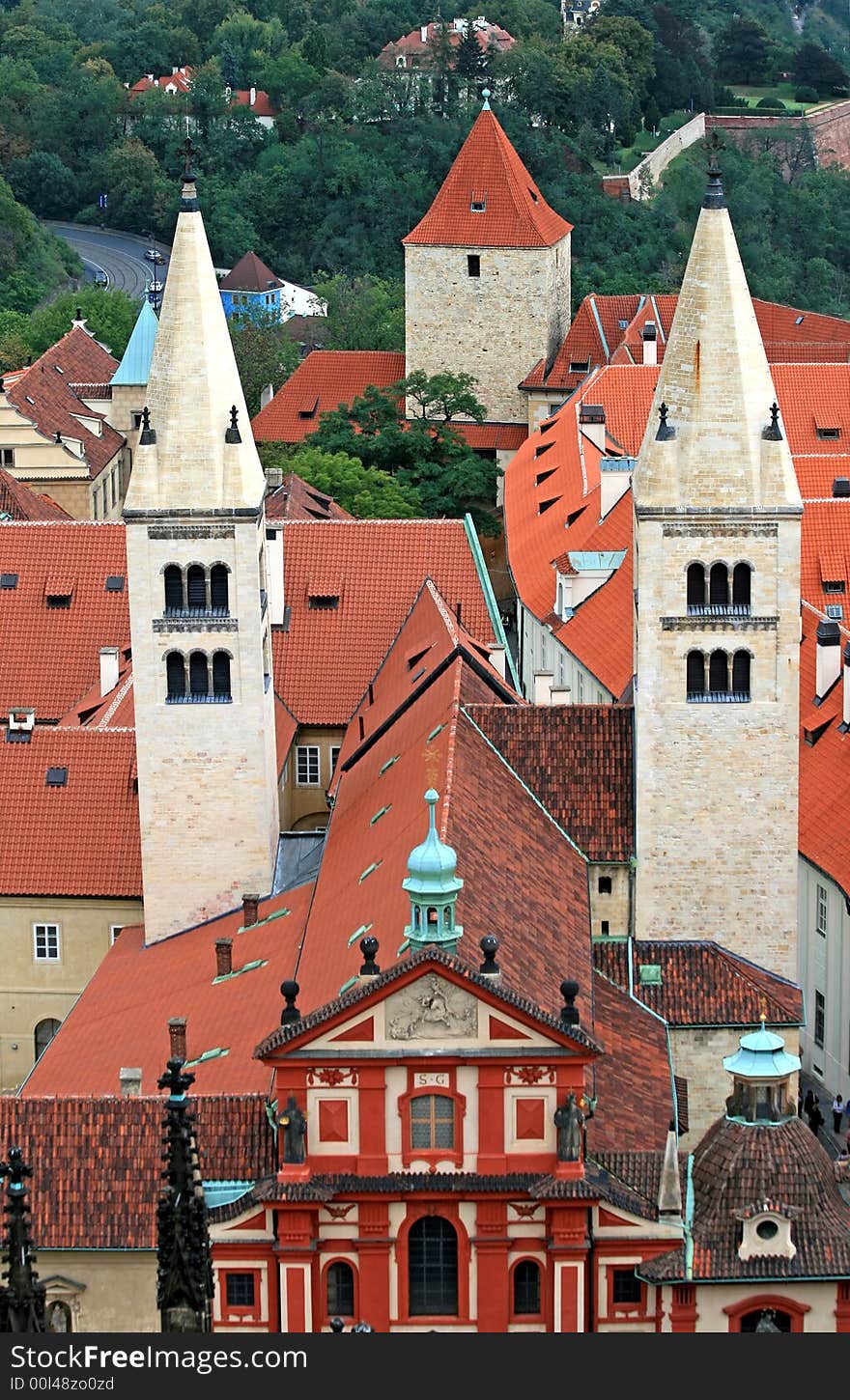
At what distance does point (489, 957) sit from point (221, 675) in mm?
16518

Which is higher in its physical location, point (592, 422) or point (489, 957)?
point (592, 422)

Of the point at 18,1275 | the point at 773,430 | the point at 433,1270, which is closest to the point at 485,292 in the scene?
the point at 773,430

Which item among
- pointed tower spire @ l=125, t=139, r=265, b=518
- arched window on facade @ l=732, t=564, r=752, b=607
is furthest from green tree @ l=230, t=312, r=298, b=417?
arched window on facade @ l=732, t=564, r=752, b=607

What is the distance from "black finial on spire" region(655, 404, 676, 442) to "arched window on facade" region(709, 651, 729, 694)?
520 cm

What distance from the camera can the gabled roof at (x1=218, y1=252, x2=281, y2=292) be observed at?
18538cm

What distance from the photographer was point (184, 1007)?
7356 cm

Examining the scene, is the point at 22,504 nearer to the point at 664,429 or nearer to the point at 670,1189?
the point at 664,429

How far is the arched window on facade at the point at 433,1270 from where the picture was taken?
213 ft

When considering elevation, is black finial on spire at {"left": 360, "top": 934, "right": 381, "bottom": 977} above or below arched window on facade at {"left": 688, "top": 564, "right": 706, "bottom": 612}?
below

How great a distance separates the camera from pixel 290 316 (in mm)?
182750

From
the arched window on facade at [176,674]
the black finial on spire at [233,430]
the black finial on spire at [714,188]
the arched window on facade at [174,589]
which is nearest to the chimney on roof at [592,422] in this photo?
the arched window on facade at [176,674]

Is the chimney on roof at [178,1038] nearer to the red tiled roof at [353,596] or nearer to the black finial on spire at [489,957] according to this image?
the black finial on spire at [489,957]

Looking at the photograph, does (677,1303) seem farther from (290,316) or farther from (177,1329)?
(290,316)

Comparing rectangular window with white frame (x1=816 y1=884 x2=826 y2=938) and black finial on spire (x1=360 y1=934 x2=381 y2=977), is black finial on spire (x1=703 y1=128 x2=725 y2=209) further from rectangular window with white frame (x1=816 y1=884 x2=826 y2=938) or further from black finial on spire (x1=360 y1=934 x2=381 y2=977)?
rectangular window with white frame (x1=816 y1=884 x2=826 y2=938)
